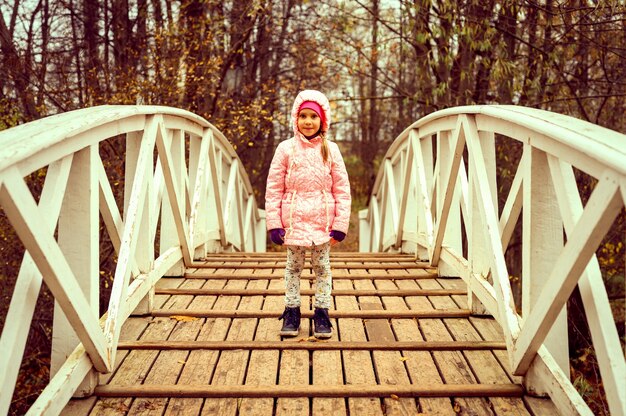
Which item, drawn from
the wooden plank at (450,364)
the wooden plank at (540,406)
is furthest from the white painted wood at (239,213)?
the wooden plank at (540,406)

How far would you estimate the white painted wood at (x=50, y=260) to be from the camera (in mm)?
1936

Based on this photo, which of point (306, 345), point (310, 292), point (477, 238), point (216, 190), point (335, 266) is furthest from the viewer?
point (216, 190)

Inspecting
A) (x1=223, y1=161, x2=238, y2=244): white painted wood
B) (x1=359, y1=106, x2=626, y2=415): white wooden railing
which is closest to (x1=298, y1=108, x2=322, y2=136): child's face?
(x1=359, y1=106, x2=626, y2=415): white wooden railing

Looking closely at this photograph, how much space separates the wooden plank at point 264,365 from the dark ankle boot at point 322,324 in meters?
0.20

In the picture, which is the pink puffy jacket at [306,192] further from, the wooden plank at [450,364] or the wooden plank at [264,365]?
the wooden plank at [450,364]

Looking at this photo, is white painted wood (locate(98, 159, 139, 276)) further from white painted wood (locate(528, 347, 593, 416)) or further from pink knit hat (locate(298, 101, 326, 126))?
white painted wood (locate(528, 347, 593, 416))

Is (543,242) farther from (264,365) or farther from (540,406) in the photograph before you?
(264,365)

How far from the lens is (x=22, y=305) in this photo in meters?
2.08

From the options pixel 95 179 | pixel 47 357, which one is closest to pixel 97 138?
pixel 95 179

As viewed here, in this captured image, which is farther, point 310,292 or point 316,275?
point 310,292

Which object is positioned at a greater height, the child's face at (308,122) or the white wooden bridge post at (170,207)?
the child's face at (308,122)

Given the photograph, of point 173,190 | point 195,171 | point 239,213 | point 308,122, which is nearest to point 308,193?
point 308,122

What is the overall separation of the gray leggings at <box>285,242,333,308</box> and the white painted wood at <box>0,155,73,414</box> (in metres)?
1.40

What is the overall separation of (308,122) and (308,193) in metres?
0.36
